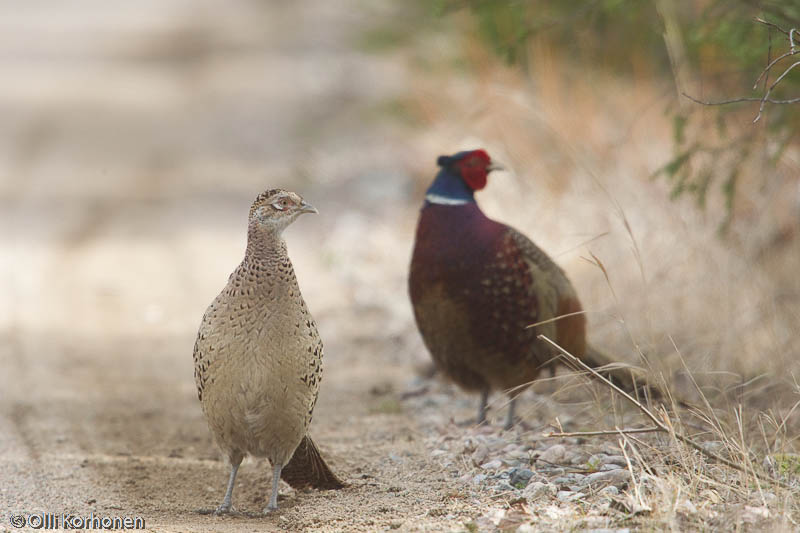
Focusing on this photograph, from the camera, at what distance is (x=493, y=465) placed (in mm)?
4598

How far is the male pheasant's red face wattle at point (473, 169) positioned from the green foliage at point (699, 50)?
0.72 m

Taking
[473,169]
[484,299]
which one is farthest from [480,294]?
[473,169]

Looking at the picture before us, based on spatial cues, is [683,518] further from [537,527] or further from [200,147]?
[200,147]

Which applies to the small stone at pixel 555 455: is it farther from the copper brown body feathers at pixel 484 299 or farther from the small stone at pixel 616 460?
the copper brown body feathers at pixel 484 299

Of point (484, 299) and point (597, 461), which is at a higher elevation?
point (484, 299)

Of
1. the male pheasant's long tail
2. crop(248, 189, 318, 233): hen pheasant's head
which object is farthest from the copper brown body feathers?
crop(248, 189, 318, 233): hen pheasant's head

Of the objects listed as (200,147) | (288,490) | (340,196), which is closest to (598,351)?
(288,490)

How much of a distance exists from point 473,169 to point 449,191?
0.62 feet

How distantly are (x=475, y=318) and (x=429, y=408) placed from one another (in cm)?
98

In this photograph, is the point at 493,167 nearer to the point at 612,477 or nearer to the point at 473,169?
the point at 473,169

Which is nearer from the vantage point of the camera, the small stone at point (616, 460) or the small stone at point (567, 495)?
the small stone at point (567, 495)

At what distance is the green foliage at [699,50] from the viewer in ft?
18.1

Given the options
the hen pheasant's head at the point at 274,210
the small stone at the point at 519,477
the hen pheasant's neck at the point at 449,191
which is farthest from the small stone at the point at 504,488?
the hen pheasant's neck at the point at 449,191

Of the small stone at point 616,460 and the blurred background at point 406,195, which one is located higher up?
the blurred background at point 406,195
